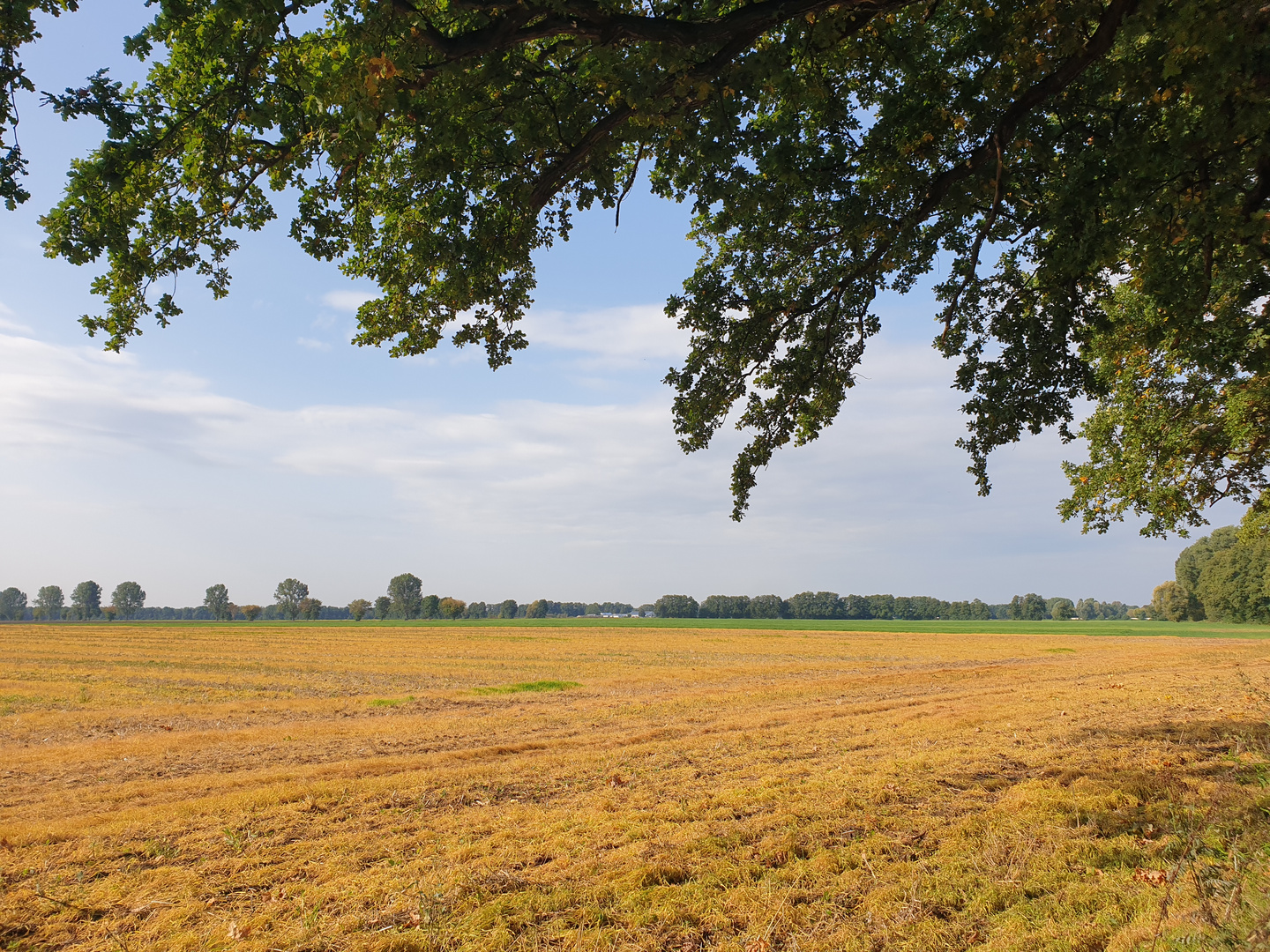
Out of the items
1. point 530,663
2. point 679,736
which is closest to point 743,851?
point 679,736

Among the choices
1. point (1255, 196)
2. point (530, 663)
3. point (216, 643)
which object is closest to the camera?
point (1255, 196)

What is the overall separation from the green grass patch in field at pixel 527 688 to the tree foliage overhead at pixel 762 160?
14.4 m

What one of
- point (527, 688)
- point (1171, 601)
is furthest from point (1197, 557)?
point (527, 688)

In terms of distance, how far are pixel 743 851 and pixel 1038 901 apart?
2.31 meters

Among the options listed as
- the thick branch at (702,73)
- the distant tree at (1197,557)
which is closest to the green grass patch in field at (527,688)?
the thick branch at (702,73)

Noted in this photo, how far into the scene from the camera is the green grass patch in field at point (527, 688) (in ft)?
70.8

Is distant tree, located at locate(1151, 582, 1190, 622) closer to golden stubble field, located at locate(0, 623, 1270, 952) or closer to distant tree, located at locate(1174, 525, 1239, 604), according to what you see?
distant tree, located at locate(1174, 525, 1239, 604)

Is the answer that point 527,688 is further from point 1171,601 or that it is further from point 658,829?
point 1171,601

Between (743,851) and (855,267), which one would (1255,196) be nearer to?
(855,267)

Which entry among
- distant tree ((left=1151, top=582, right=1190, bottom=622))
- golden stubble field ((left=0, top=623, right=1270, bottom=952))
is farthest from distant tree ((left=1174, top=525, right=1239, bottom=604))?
golden stubble field ((left=0, top=623, right=1270, bottom=952))

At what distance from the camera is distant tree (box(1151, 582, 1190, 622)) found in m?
127

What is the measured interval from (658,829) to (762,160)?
7463mm

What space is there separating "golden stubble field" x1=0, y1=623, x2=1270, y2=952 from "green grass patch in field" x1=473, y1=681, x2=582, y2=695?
5872 millimetres

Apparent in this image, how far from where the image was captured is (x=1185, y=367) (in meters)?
13.9
